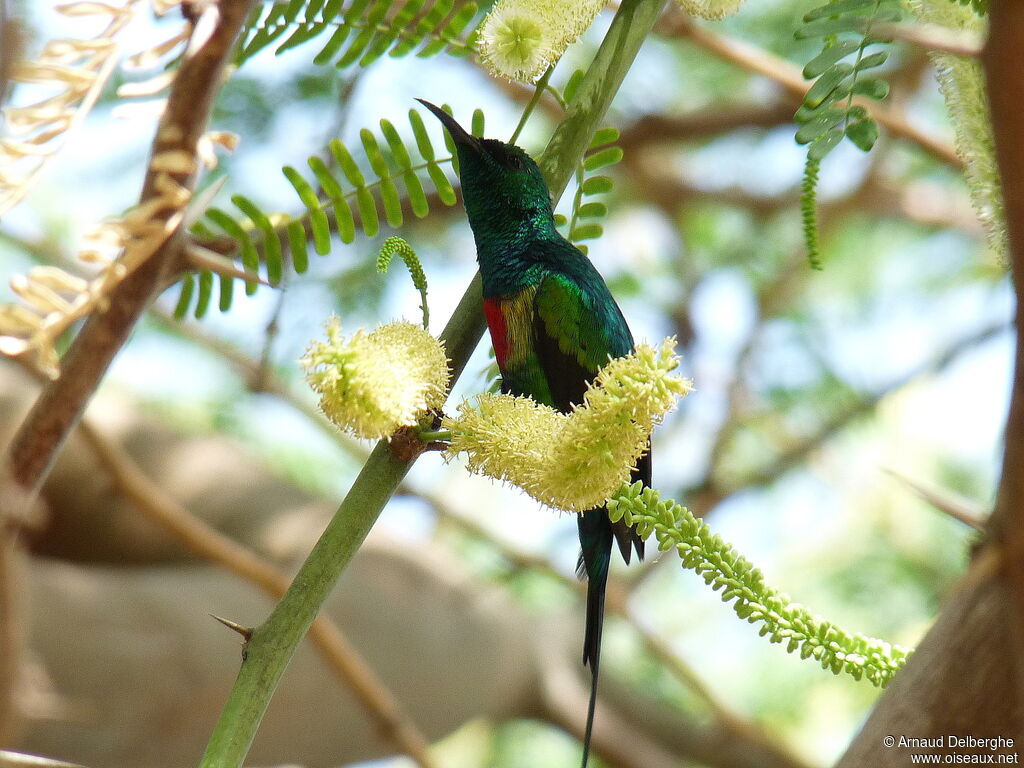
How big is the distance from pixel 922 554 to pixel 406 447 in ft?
10.6

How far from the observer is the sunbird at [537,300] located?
1238mm

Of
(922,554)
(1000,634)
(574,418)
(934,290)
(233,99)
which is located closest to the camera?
(1000,634)

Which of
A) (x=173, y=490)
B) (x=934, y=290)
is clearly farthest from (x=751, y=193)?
(x=173, y=490)

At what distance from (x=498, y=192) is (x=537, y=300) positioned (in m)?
0.15

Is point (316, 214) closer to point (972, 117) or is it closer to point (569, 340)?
point (569, 340)

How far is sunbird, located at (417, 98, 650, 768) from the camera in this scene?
1.24 meters

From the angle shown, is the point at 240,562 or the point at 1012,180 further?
the point at 240,562

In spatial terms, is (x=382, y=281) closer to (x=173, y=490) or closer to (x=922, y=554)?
(x=173, y=490)

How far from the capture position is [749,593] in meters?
0.70

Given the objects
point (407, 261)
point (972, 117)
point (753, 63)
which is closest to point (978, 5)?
point (972, 117)

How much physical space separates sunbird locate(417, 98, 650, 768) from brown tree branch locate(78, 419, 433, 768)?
1.06 metres

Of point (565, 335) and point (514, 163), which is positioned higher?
point (514, 163)

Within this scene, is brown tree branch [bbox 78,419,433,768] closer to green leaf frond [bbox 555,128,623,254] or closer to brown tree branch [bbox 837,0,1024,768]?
green leaf frond [bbox 555,128,623,254]

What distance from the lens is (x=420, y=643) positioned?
312cm
